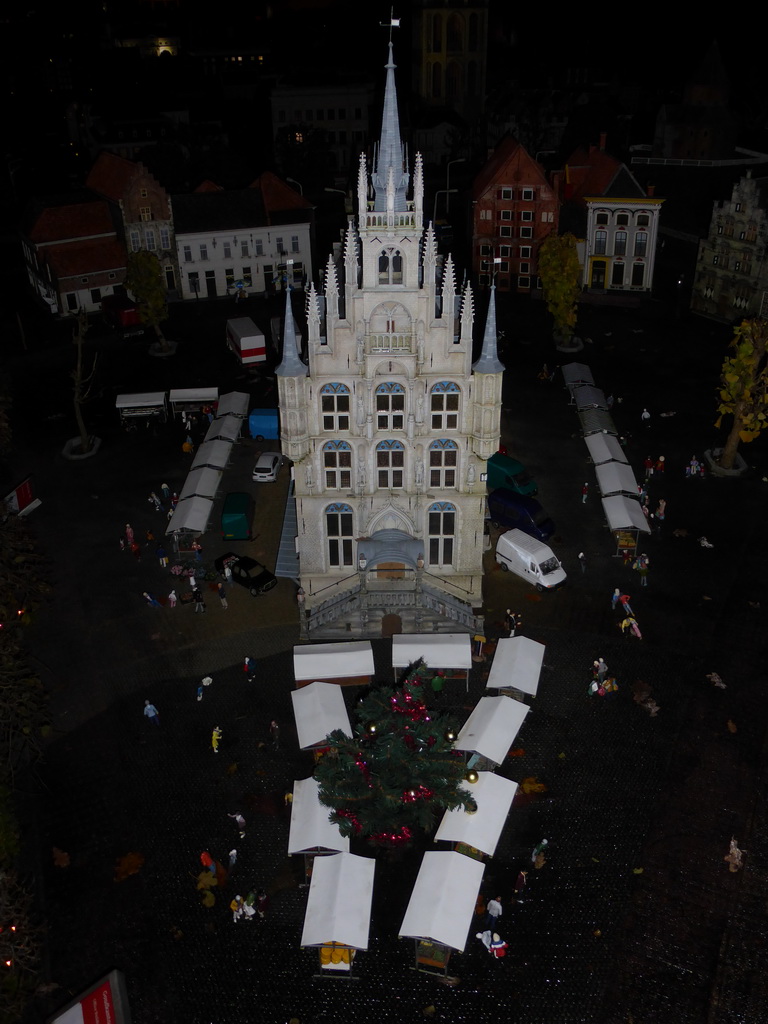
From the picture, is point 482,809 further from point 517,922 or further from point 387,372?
point 387,372

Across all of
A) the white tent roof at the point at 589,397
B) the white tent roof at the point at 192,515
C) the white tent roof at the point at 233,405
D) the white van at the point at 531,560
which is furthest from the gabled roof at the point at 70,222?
the white van at the point at 531,560

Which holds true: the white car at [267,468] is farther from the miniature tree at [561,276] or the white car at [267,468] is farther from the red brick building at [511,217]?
the red brick building at [511,217]

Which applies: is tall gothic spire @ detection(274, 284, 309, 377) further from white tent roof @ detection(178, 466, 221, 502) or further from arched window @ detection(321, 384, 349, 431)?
white tent roof @ detection(178, 466, 221, 502)

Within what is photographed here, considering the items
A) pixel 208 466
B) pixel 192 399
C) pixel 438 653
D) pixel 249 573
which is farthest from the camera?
pixel 192 399

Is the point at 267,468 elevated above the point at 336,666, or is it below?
above

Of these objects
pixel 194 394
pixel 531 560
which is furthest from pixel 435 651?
pixel 194 394

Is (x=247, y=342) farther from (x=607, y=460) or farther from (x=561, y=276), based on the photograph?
(x=607, y=460)
